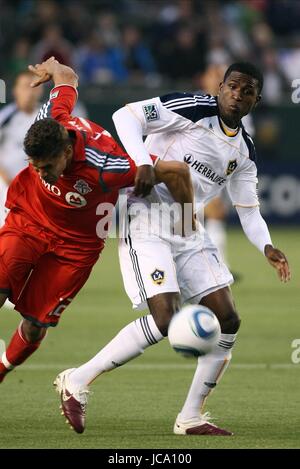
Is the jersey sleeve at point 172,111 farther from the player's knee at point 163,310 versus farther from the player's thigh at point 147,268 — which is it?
the player's knee at point 163,310

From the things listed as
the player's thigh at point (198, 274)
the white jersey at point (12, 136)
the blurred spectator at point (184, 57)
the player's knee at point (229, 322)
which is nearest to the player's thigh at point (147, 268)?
the player's thigh at point (198, 274)

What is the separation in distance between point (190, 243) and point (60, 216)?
82cm

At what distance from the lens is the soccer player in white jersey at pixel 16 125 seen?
12594 millimetres

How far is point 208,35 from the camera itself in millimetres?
21141

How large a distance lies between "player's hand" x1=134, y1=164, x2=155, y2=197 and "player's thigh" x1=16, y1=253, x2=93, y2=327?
79 cm

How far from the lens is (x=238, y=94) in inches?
279

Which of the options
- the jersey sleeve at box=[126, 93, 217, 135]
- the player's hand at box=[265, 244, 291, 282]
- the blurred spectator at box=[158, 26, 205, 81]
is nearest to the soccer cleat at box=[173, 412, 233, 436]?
the player's hand at box=[265, 244, 291, 282]

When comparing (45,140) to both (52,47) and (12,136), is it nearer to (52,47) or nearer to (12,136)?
(12,136)

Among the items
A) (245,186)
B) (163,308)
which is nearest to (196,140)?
(245,186)
